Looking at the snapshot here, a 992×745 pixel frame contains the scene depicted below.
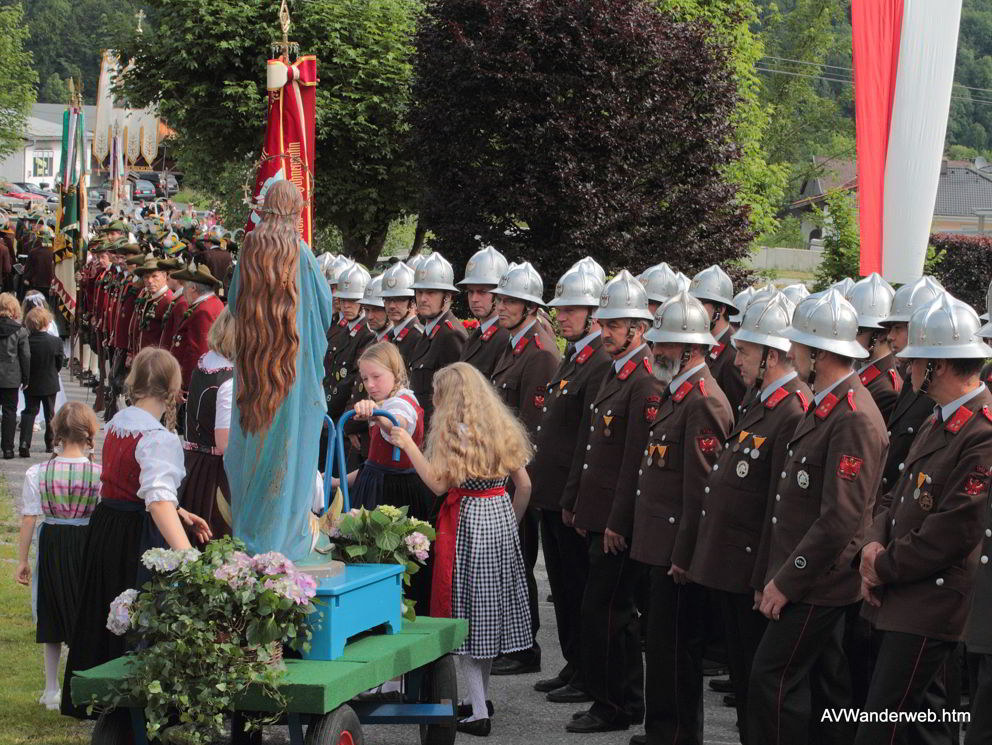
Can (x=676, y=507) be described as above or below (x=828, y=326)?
below

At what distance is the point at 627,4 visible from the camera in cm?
1853

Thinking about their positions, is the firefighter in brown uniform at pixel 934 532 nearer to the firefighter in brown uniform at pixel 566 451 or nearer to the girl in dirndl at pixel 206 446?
the firefighter in brown uniform at pixel 566 451

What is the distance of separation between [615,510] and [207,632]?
110 inches

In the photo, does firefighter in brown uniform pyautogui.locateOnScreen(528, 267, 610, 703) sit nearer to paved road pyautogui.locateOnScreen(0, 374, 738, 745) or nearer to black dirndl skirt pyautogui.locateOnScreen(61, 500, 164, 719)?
paved road pyautogui.locateOnScreen(0, 374, 738, 745)

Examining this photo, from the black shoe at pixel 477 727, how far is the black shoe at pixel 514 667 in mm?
1274

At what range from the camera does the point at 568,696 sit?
8.10 meters

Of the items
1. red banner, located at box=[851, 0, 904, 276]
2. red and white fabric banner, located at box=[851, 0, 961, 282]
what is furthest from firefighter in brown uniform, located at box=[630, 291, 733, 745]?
red banner, located at box=[851, 0, 904, 276]

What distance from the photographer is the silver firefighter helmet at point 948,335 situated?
5.59 m

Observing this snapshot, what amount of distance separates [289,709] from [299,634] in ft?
1.20

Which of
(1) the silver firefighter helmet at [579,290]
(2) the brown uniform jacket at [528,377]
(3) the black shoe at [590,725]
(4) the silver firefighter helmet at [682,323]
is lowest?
(3) the black shoe at [590,725]

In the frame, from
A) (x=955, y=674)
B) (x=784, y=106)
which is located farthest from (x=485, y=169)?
(x=784, y=106)

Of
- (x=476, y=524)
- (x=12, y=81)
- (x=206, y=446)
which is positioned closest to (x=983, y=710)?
(x=476, y=524)

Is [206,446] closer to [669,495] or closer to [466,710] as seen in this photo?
[466,710]

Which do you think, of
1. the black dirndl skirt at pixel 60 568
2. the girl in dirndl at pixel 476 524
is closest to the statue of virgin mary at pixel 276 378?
the girl in dirndl at pixel 476 524
